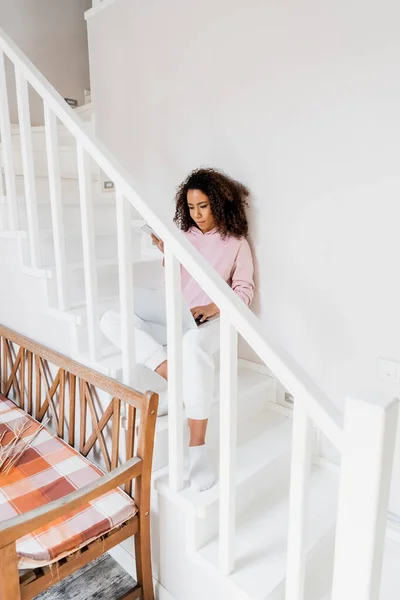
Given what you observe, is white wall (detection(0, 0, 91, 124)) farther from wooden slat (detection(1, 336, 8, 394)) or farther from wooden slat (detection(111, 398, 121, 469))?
wooden slat (detection(111, 398, 121, 469))

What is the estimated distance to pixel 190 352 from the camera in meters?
1.39

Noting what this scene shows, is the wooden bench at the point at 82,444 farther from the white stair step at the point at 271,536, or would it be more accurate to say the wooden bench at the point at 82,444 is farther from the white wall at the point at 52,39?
the white wall at the point at 52,39

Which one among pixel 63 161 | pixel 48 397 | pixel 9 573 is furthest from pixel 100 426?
pixel 63 161

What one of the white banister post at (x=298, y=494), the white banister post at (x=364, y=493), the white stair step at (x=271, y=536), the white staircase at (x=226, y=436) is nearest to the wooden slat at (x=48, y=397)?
the white staircase at (x=226, y=436)

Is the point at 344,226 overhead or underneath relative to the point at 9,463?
overhead

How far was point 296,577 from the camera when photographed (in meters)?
1.00

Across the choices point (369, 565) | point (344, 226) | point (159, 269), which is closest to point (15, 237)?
point (159, 269)

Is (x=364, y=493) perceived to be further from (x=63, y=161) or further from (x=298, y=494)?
(x=63, y=161)

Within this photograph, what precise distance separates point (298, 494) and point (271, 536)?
1.69ft

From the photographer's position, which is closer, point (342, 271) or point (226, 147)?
point (342, 271)

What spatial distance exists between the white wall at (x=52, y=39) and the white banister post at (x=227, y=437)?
107 inches

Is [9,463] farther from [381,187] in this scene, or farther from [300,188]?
[381,187]

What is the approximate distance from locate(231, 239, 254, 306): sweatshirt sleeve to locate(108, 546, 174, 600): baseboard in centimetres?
111

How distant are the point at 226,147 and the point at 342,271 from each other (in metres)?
0.81
